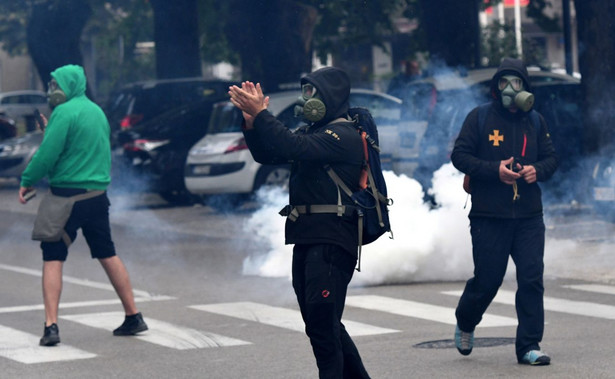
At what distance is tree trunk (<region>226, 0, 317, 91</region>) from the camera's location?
22.0m

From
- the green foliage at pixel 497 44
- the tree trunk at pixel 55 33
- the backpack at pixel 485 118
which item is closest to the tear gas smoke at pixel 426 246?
the backpack at pixel 485 118

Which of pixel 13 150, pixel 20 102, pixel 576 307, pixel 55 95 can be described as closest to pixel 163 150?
pixel 13 150

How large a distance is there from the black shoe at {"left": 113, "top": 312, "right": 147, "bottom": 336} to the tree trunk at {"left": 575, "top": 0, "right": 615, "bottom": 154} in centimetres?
830

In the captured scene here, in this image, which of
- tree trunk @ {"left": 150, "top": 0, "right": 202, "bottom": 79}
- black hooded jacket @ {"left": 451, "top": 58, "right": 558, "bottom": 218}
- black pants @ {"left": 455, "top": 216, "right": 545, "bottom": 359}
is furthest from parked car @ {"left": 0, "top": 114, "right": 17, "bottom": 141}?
black pants @ {"left": 455, "top": 216, "right": 545, "bottom": 359}

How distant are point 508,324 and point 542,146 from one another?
1813mm

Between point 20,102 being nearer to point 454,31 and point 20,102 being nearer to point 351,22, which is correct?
point 351,22

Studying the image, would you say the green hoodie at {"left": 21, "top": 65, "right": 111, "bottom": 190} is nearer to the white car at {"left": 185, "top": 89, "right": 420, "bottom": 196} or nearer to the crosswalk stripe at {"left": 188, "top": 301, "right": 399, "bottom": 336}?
the crosswalk stripe at {"left": 188, "top": 301, "right": 399, "bottom": 336}

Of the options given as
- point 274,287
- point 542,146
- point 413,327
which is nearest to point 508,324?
point 413,327

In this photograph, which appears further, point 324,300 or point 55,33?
point 55,33

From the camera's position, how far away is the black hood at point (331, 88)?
596 centimetres

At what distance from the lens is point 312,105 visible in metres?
5.94

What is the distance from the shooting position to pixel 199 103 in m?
20.3

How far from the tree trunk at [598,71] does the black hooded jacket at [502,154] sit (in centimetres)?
840

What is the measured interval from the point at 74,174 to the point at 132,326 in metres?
1.06
